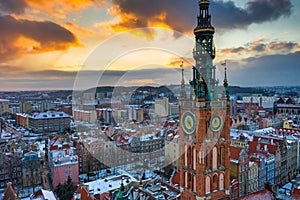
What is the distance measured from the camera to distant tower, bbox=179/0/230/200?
550 inches

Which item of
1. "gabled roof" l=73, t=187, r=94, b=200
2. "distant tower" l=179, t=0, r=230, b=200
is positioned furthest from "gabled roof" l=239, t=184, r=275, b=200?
"gabled roof" l=73, t=187, r=94, b=200

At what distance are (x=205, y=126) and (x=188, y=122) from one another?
1151mm

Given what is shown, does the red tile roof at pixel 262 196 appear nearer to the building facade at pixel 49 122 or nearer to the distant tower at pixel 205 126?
the distant tower at pixel 205 126

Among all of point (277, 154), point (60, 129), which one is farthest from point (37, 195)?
point (60, 129)

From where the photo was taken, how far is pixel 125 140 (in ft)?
135

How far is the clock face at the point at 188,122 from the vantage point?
14.3m

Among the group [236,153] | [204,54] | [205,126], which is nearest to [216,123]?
[205,126]

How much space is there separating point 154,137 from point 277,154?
774 inches

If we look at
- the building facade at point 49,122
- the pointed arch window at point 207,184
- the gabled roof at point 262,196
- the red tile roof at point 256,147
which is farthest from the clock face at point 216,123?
the building facade at point 49,122

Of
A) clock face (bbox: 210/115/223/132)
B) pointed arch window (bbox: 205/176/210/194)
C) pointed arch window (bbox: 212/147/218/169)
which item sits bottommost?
pointed arch window (bbox: 205/176/210/194)

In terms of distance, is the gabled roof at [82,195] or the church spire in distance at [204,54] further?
the gabled roof at [82,195]

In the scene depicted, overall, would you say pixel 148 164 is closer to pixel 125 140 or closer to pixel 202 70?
pixel 125 140

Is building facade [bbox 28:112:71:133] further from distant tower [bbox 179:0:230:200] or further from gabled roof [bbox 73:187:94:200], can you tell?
distant tower [bbox 179:0:230:200]

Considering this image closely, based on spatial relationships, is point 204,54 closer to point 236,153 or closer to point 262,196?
point 262,196
